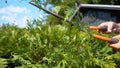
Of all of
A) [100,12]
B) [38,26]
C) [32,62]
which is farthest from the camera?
[100,12]

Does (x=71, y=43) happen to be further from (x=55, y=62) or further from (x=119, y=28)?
(x=119, y=28)

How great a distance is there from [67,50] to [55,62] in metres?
0.17

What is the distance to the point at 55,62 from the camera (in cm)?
304

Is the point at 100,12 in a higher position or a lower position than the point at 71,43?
lower

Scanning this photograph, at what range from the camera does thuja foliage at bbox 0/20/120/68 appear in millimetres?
2951

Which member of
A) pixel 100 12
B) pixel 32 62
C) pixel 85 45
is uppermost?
pixel 85 45

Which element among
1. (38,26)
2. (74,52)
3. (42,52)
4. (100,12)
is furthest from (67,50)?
(100,12)

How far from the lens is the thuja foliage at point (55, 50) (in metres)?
2.95

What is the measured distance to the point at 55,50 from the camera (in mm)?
3018

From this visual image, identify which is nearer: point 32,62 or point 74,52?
point 74,52

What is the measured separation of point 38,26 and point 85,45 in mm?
612

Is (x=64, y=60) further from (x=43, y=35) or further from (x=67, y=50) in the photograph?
(x=43, y=35)

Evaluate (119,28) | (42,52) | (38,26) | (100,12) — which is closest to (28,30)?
(38,26)

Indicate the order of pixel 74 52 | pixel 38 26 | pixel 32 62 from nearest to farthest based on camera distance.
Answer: pixel 74 52
pixel 32 62
pixel 38 26
